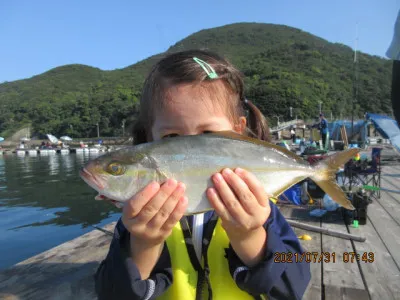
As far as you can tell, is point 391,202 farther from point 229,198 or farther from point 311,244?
point 229,198

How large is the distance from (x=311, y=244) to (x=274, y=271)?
320 centimetres

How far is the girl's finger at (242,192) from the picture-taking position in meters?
1.57

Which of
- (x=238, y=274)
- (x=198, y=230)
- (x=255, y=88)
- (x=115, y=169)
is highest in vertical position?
(x=255, y=88)

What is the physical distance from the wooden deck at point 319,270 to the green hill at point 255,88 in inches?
3788

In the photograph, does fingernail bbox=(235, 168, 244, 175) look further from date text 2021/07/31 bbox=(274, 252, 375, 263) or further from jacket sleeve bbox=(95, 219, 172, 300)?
date text 2021/07/31 bbox=(274, 252, 375, 263)

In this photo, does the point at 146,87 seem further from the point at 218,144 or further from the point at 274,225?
the point at 274,225

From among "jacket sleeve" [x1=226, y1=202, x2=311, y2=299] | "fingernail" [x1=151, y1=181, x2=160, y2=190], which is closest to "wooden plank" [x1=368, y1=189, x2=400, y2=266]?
"jacket sleeve" [x1=226, y1=202, x2=311, y2=299]

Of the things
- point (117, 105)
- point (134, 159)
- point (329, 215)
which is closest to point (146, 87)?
point (134, 159)

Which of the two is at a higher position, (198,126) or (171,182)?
(198,126)

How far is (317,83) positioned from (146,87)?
127 m

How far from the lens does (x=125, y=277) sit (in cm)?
172

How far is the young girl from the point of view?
1595mm

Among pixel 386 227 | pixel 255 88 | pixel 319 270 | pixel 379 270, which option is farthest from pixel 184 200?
pixel 255 88

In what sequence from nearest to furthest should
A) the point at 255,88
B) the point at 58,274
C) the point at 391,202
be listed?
1. the point at 58,274
2. the point at 391,202
3. the point at 255,88
